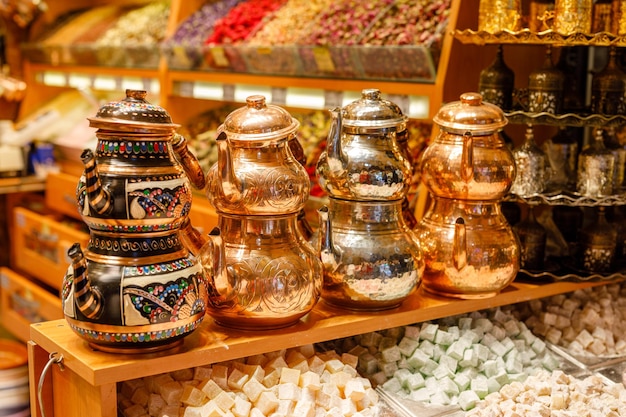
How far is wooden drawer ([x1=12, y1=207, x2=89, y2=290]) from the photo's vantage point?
3.73 metres

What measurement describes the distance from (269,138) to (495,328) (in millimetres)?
782

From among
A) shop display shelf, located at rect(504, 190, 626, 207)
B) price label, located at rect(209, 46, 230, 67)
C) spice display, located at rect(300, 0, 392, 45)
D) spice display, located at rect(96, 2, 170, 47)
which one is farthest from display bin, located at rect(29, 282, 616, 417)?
spice display, located at rect(96, 2, 170, 47)

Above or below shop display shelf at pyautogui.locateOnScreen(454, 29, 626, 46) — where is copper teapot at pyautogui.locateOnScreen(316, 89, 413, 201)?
below

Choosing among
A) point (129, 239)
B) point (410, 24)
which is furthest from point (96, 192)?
point (410, 24)

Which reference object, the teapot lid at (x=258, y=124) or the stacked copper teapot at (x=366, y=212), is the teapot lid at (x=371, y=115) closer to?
the stacked copper teapot at (x=366, y=212)

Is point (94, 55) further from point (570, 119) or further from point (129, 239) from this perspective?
point (129, 239)

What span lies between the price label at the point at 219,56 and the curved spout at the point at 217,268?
6.33ft

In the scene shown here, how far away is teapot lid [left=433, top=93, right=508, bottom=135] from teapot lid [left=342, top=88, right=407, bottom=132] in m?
0.16

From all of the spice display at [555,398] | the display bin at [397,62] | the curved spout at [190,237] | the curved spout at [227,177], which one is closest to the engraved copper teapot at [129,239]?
the curved spout at [227,177]

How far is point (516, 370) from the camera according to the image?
1.84 metres

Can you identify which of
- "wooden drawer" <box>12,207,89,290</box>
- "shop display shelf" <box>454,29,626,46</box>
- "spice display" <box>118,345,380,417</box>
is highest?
"shop display shelf" <box>454,29,626,46</box>

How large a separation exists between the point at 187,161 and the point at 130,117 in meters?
0.28

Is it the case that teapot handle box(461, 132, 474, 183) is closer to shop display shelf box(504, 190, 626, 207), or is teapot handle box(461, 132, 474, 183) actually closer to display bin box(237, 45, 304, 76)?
shop display shelf box(504, 190, 626, 207)

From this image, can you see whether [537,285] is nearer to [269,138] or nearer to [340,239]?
[340,239]
